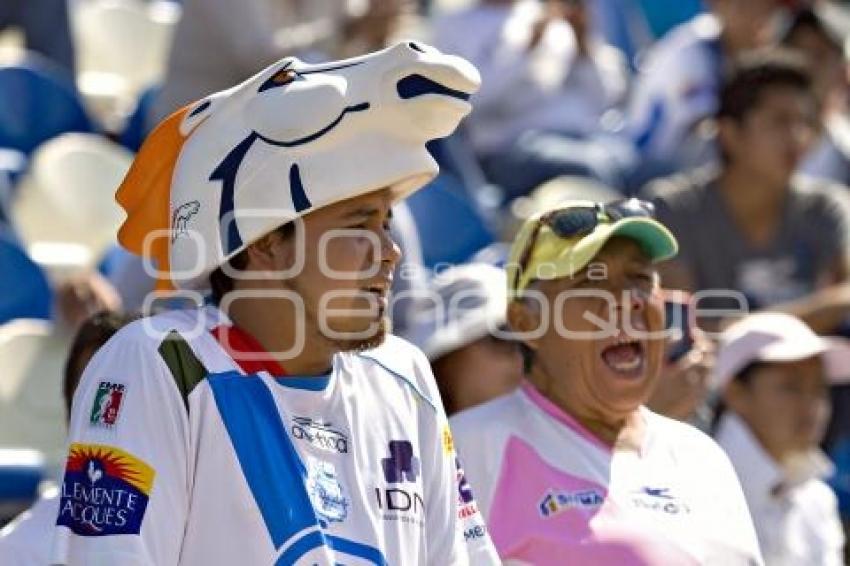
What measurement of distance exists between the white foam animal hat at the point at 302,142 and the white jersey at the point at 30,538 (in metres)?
0.80

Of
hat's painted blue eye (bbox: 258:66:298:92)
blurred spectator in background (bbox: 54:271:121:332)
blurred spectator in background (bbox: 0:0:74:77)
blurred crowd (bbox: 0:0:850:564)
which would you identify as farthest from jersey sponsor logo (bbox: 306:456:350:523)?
blurred spectator in background (bbox: 0:0:74:77)

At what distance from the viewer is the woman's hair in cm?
286

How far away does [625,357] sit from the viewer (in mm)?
3793

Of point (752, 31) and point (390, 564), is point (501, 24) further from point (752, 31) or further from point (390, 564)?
point (390, 564)

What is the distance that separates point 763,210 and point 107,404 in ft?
12.7

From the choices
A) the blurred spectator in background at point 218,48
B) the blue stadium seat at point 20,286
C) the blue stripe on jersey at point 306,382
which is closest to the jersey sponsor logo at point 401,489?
the blue stripe on jersey at point 306,382

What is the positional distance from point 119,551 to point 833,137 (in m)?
5.44

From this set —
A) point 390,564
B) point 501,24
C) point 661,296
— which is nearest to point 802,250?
point 501,24

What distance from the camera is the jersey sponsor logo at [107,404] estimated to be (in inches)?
105

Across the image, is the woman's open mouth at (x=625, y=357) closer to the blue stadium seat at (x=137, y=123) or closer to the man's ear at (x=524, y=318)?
the man's ear at (x=524, y=318)

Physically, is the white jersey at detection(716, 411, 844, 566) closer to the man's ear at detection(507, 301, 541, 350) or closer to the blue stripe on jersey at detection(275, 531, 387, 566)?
the man's ear at detection(507, 301, 541, 350)

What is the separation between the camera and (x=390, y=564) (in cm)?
280

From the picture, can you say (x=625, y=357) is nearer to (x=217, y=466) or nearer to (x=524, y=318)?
(x=524, y=318)

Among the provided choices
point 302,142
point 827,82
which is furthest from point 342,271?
point 827,82
